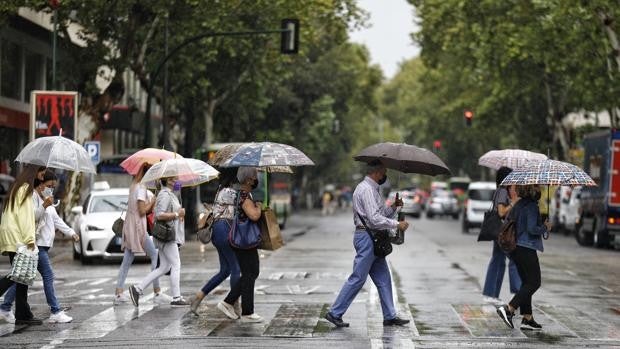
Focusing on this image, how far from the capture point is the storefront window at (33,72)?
152 feet

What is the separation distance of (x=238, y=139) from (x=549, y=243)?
979 inches

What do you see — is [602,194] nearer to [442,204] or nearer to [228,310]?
[228,310]

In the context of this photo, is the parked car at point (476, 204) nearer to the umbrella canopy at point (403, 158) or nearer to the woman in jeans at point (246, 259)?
the umbrella canopy at point (403, 158)

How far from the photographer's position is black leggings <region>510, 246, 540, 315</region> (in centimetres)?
1427

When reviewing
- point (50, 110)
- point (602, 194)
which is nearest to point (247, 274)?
point (50, 110)

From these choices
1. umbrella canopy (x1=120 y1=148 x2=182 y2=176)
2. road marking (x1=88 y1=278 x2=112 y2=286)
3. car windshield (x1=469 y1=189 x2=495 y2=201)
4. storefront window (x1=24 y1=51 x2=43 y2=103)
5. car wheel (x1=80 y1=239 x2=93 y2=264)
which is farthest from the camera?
car windshield (x1=469 y1=189 x2=495 y2=201)

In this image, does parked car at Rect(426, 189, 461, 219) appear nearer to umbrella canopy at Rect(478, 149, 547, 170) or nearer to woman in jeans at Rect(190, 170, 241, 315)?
umbrella canopy at Rect(478, 149, 547, 170)

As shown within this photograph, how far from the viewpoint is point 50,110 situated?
31703 millimetres

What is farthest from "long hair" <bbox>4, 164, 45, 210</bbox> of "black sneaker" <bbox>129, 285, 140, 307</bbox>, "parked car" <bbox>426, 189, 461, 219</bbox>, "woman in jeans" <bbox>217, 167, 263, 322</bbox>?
"parked car" <bbox>426, 189, 461, 219</bbox>

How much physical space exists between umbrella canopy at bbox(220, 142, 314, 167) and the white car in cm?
1100

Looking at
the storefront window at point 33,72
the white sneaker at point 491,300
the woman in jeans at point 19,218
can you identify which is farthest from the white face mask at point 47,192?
the storefront window at point 33,72

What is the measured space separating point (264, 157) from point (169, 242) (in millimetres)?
2538

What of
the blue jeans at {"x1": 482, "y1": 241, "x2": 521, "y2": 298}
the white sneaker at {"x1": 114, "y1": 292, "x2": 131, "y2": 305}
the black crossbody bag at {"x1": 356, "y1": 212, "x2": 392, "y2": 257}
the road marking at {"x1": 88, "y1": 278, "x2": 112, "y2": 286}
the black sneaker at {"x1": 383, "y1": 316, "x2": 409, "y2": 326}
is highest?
the black crossbody bag at {"x1": 356, "y1": 212, "x2": 392, "y2": 257}

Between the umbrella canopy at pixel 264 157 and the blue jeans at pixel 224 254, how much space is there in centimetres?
66
